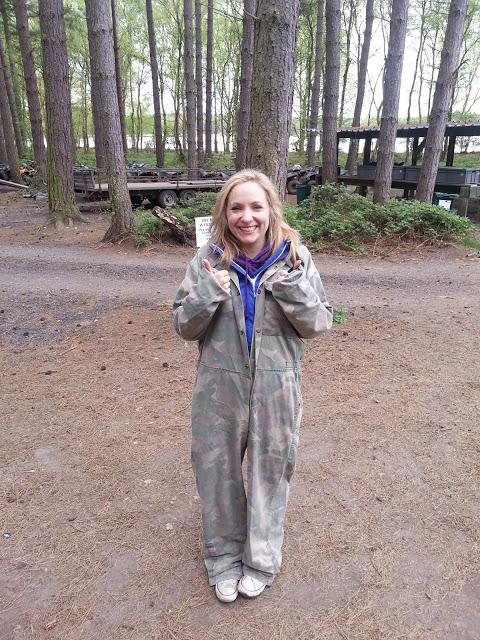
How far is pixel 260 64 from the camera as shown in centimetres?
544

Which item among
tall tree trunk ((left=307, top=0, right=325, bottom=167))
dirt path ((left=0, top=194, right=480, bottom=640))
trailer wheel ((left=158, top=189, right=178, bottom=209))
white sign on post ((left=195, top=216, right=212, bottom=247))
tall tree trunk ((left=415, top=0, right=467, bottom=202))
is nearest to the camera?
dirt path ((left=0, top=194, right=480, bottom=640))

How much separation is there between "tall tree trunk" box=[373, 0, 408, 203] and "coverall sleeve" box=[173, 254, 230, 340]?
11017 mm

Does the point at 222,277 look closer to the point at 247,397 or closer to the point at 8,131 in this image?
the point at 247,397

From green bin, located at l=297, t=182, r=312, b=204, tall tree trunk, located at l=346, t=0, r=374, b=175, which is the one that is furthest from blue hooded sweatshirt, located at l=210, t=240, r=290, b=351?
tall tree trunk, located at l=346, t=0, r=374, b=175


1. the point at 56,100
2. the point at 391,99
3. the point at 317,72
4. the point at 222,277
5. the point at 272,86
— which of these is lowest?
the point at 222,277

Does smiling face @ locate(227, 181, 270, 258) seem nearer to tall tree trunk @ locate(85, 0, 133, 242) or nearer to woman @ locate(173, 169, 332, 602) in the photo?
woman @ locate(173, 169, 332, 602)

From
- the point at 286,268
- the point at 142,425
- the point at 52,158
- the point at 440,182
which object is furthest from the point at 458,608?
the point at 440,182

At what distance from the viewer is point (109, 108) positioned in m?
9.73

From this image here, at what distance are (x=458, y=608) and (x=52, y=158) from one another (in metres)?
12.6

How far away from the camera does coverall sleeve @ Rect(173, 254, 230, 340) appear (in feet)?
6.28

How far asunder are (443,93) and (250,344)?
1263cm

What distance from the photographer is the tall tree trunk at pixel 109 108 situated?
941 centimetres

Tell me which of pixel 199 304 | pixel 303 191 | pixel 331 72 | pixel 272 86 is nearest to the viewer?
pixel 199 304

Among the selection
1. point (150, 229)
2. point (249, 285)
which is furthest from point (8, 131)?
point (249, 285)
